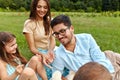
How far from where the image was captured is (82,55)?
13.1 ft

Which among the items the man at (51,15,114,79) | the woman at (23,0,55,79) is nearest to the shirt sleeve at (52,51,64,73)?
the man at (51,15,114,79)

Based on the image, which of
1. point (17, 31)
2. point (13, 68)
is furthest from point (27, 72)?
point (17, 31)

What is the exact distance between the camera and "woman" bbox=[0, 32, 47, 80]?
374cm

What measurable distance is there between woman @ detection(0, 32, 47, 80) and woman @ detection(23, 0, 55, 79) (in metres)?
0.58

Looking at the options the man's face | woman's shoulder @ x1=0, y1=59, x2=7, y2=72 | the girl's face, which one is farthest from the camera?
the girl's face

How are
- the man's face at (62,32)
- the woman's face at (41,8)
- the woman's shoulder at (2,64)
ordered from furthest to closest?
the woman's face at (41,8), the woman's shoulder at (2,64), the man's face at (62,32)

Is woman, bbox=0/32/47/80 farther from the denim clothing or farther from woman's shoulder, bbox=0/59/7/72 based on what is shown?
the denim clothing

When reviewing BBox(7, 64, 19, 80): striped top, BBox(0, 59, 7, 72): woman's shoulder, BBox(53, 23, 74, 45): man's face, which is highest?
BBox(53, 23, 74, 45): man's face

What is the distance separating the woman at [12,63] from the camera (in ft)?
12.3

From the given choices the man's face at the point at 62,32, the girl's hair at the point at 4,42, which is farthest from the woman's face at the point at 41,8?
the man's face at the point at 62,32

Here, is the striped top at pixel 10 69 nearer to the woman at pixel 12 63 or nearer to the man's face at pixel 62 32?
the woman at pixel 12 63

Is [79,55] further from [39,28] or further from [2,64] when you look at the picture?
[39,28]

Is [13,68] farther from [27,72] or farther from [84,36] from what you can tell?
[84,36]

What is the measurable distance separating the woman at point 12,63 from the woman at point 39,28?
0.58 meters
